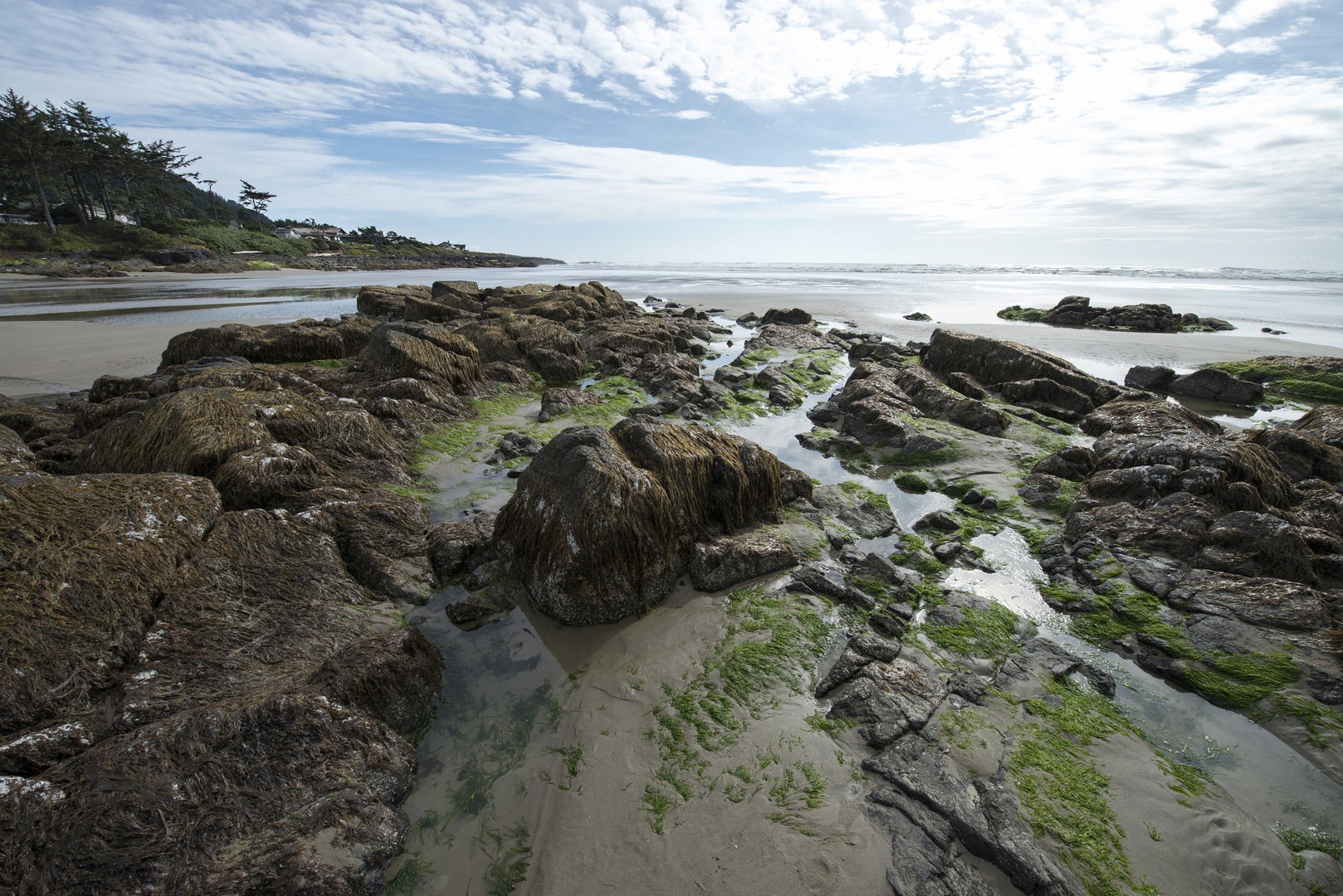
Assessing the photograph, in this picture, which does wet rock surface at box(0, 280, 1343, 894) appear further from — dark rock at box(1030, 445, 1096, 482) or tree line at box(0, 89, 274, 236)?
tree line at box(0, 89, 274, 236)

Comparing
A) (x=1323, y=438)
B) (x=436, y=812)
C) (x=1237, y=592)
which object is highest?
(x=1323, y=438)

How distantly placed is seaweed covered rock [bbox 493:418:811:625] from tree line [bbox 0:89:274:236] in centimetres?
7735

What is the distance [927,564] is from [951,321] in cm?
2518

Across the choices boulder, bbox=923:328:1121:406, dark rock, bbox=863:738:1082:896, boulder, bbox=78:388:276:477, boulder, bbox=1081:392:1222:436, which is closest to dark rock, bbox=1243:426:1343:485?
boulder, bbox=1081:392:1222:436

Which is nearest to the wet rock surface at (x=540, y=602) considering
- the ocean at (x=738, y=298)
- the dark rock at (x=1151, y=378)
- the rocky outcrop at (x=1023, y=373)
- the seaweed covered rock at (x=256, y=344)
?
the rocky outcrop at (x=1023, y=373)

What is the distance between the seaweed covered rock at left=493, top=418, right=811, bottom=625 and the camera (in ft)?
16.2

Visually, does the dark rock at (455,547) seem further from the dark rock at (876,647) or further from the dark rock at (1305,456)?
the dark rock at (1305,456)

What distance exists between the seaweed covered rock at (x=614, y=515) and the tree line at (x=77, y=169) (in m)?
77.4

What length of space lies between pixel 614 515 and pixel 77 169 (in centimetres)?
8874

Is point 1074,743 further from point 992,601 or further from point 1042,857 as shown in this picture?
point 992,601

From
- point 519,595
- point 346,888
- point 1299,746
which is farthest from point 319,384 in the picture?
point 1299,746

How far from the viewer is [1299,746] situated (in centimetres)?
391

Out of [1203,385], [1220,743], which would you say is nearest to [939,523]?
[1220,743]

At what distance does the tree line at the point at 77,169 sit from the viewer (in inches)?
2030
